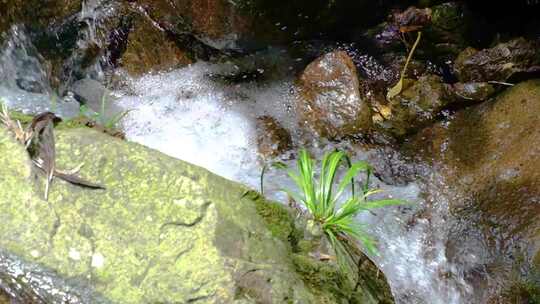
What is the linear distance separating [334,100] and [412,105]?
→ 0.73 meters

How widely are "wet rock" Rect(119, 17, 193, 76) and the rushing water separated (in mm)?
92

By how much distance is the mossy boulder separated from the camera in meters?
1.87

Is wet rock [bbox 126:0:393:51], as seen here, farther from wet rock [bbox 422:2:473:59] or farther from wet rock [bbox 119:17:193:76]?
wet rock [bbox 422:2:473:59]

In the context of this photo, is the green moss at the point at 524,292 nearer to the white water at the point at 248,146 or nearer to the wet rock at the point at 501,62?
the white water at the point at 248,146

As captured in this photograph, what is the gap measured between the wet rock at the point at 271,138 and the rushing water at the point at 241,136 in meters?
0.06

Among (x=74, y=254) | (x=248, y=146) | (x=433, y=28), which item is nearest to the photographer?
(x=74, y=254)

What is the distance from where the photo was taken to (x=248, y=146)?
4.04m

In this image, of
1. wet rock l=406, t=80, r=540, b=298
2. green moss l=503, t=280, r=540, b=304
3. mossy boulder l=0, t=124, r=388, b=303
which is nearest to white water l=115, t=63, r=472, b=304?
wet rock l=406, t=80, r=540, b=298

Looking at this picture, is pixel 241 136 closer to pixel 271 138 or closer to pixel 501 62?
pixel 271 138

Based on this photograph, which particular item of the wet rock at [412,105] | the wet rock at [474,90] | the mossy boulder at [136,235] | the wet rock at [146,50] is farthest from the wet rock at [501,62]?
the mossy boulder at [136,235]

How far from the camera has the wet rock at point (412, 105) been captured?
14.2 feet

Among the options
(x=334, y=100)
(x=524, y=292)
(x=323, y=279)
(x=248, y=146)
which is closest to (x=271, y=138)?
(x=248, y=146)

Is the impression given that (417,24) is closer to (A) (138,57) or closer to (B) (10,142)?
(A) (138,57)

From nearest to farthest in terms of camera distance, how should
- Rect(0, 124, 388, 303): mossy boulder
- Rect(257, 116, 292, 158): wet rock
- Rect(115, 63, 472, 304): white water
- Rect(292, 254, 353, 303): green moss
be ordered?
Rect(0, 124, 388, 303): mossy boulder
Rect(292, 254, 353, 303): green moss
Rect(115, 63, 472, 304): white water
Rect(257, 116, 292, 158): wet rock
